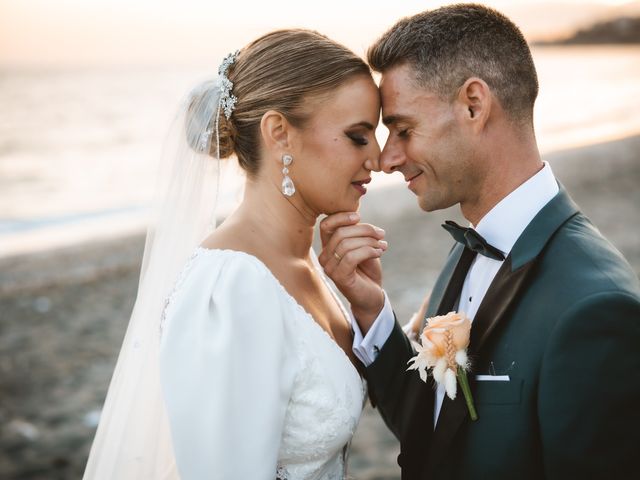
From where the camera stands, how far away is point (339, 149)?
2.80 meters

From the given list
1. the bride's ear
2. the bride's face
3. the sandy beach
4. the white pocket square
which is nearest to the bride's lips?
the bride's face

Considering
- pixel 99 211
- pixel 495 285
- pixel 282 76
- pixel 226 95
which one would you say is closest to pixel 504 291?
pixel 495 285

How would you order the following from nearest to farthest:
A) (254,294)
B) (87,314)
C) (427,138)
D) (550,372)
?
1. (550,372)
2. (254,294)
3. (427,138)
4. (87,314)

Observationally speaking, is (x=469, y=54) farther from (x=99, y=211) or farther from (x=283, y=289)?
(x=99, y=211)

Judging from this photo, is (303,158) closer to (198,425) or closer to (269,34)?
(269,34)

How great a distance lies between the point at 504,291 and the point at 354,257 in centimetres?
64

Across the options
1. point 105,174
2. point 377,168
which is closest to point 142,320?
point 377,168

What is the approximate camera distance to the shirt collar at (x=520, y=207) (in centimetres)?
276

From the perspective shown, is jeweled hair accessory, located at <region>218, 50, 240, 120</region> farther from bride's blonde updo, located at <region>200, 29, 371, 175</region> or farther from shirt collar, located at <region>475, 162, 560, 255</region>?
shirt collar, located at <region>475, 162, 560, 255</region>

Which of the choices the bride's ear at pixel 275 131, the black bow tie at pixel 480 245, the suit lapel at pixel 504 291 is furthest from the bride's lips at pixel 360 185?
the suit lapel at pixel 504 291

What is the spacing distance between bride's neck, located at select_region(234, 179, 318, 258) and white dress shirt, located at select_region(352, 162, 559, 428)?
49 centimetres

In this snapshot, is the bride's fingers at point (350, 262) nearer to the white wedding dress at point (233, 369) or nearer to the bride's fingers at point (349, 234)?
the bride's fingers at point (349, 234)

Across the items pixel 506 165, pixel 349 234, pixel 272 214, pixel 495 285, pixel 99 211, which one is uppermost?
pixel 506 165

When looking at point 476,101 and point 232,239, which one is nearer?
point 232,239
